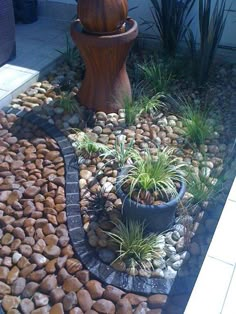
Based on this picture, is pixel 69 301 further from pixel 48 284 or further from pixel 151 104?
pixel 151 104

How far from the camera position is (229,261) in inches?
63.7

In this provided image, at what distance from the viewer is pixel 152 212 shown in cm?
188

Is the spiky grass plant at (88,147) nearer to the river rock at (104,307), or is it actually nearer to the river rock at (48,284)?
the river rock at (48,284)

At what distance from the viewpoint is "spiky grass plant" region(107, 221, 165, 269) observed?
1858 millimetres

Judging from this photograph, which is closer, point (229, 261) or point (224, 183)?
point (229, 261)

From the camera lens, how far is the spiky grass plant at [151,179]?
6.28 feet

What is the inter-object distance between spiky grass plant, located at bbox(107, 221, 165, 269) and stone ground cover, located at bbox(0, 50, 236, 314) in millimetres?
38

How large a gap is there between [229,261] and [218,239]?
11 centimetres

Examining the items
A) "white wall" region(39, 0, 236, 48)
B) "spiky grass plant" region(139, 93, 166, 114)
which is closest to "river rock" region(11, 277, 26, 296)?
"spiky grass plant" region(139, 93, 166, 114)

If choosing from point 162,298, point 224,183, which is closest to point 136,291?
point 162,298

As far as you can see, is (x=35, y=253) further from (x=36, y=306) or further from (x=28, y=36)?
(x=28, y=36)

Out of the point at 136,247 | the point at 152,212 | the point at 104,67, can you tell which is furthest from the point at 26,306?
the point at 104,67

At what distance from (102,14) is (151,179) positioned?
3.78 ft

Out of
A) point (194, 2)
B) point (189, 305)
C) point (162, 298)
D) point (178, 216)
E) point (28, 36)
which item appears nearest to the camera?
point (189, 305)
